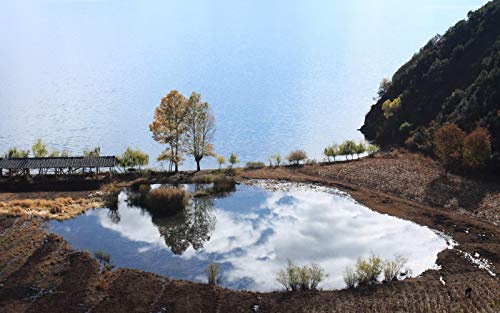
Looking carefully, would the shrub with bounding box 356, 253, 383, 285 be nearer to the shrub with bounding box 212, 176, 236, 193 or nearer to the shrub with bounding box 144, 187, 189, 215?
the shrub with bounding box 144, 187, 189, 215

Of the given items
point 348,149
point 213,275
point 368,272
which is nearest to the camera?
point 368,272

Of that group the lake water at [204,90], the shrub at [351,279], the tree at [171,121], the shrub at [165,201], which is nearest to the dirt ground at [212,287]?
the shrub at [351,279]

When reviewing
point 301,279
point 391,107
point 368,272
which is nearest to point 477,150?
point 368,272

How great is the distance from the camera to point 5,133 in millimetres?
88000

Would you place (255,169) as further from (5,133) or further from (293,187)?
(5,133)

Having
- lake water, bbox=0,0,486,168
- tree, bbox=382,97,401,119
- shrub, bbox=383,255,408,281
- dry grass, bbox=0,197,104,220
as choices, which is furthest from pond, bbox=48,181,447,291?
tree, bbox=382,97,401,119

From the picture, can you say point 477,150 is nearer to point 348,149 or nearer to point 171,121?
point 348,149

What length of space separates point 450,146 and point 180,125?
97.9 feet

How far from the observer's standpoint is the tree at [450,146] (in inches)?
2053

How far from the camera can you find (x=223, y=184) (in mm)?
53656

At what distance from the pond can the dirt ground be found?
5.90 feet

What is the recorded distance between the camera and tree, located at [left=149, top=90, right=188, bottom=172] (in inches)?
2296

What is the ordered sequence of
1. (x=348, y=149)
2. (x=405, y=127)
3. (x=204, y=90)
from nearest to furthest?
(x=348, y=149) < (x=405, y=127) < (x=204, y=90)

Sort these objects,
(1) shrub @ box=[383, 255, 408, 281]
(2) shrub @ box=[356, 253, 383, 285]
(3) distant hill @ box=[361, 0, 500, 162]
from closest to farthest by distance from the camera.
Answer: (2) shrub @ box=[356, 253, 383, 285], (1) shrub @ box=[383, 255, 408, 281], (3) distant hill @ box=[361, 0, 500, 162]
